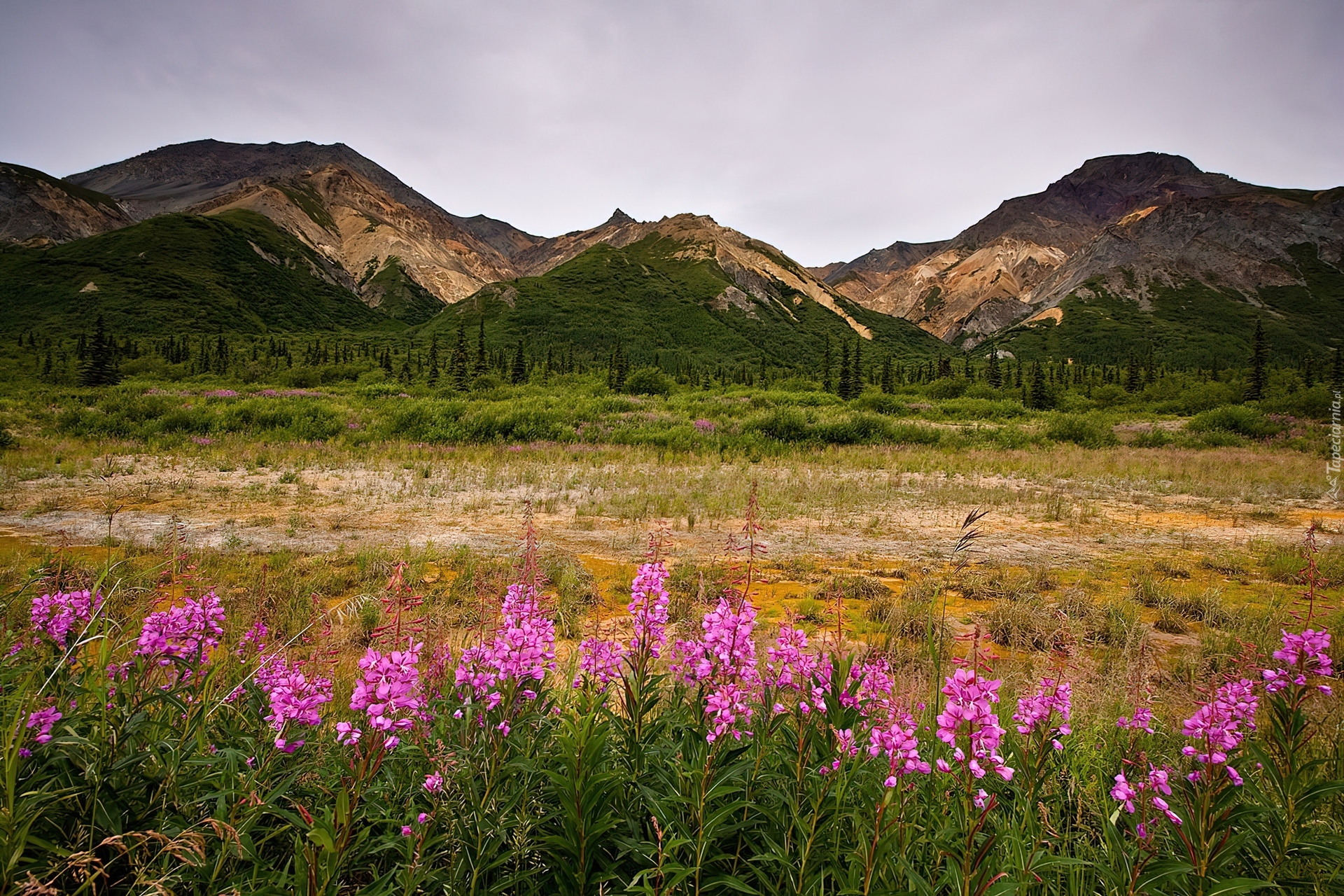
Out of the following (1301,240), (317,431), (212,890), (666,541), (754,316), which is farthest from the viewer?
(1301,240)

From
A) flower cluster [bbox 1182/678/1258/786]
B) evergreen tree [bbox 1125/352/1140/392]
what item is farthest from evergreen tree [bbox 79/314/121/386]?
evergreen tree [bbox 1125/352/1140/392]

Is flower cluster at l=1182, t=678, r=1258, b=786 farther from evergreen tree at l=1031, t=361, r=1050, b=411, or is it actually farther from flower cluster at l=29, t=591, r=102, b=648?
evergreen tree at l=1031, t=361, r=1050, b=411

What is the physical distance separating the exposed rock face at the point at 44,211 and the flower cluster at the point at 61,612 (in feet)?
765

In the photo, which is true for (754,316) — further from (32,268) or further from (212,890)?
(32,268)

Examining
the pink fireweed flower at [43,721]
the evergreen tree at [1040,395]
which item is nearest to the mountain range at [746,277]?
the evergreen tree at [1040,395]

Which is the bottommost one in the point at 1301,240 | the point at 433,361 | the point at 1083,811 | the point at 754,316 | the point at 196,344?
the point at 1083,811

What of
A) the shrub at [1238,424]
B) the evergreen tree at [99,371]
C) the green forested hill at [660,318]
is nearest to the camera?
the shrub at [1238,424]

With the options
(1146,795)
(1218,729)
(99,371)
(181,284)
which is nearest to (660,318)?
(99,371)

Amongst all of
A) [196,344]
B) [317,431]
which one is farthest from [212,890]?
[196,344]

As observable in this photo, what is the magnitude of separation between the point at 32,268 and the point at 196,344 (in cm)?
8213

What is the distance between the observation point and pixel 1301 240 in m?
184

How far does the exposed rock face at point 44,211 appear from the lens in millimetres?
155375

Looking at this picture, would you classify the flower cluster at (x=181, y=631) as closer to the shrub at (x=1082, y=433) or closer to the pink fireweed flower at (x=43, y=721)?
the pink fireweed flower at (x=43, y=721)

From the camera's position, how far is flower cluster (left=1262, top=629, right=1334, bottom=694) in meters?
1.91
